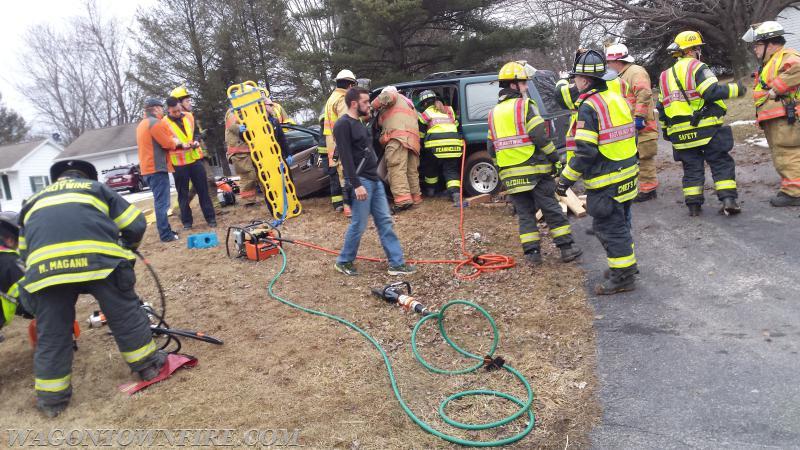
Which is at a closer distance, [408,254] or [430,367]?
[430,367]

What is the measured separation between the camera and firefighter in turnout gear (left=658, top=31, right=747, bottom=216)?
5.93 metres

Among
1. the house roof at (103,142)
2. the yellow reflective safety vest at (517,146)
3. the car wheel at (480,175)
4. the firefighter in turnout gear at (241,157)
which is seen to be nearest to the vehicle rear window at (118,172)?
the house roof at (103,142)

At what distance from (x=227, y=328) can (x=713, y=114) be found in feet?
17.9

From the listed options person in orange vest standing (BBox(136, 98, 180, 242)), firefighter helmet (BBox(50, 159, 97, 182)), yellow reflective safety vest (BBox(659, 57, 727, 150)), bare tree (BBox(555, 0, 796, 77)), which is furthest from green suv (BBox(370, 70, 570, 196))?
bare tree (BBox(555, 0, 796, 77))

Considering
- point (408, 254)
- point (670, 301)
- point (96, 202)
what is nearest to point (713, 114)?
point (670, 301)

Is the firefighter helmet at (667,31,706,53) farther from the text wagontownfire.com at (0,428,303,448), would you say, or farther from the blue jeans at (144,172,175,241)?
the blue jeans at (144,172,175,241)

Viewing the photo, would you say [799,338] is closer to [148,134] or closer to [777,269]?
[777,269]

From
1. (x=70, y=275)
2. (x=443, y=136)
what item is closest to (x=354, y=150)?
(x=443, y=136)

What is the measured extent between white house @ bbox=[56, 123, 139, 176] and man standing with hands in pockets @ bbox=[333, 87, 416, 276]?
113ft

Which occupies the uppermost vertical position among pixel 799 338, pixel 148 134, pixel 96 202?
pixel 148 134

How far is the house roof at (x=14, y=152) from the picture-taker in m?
34.5

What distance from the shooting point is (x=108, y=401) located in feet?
12.3

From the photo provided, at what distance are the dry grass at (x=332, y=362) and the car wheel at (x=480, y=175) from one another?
6.41 ft

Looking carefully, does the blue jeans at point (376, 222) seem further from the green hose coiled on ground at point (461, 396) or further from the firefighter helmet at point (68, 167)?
the firefighter helmet at point (68, 167)
